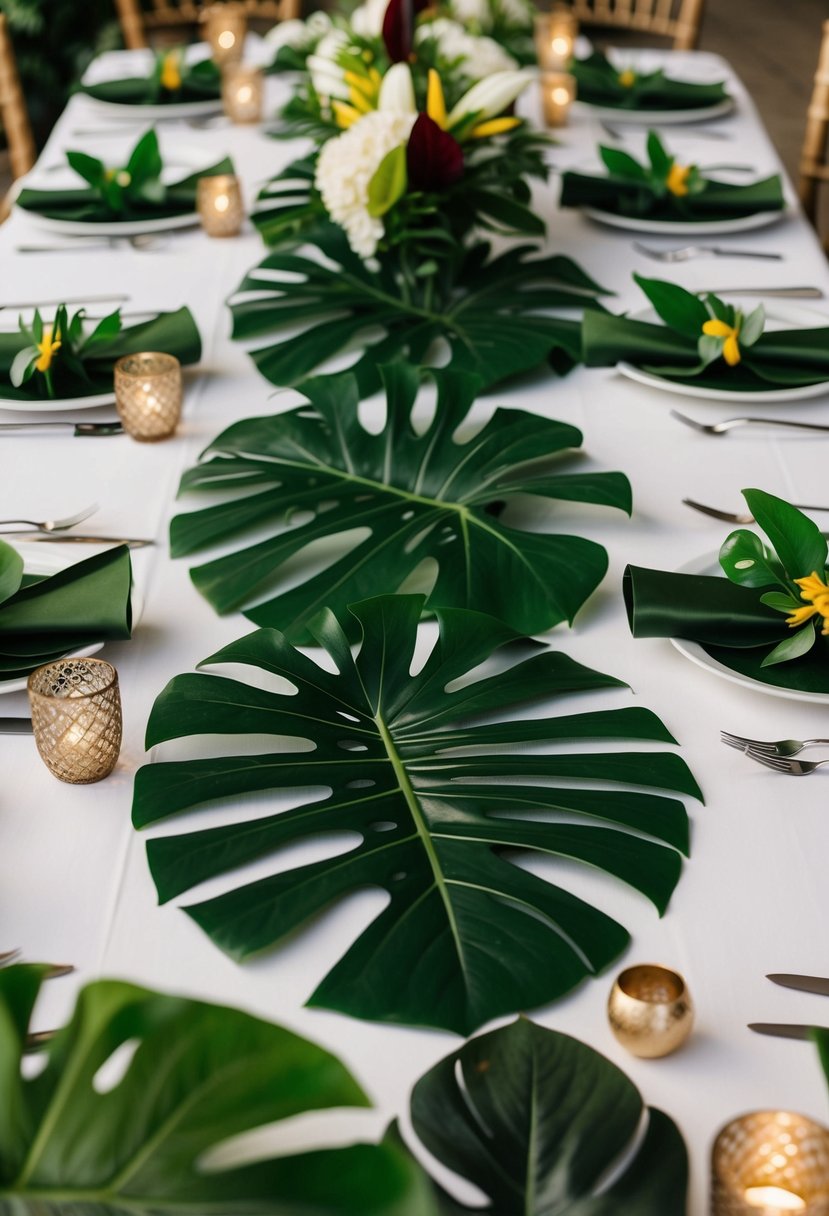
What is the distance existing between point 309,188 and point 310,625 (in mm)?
1219

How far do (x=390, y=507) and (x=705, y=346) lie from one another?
0.45 m

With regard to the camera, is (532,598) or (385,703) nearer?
(385,703)

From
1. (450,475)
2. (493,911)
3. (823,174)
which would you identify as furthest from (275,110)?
(493,911)

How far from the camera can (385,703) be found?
1.00 metres

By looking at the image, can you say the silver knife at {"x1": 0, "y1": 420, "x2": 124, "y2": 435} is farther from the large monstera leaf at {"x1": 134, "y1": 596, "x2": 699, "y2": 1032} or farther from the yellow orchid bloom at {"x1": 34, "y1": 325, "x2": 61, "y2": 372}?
the large monstera leaf at {"x1": 134, "y1": 596, "x2": 699, "y2": 1032}

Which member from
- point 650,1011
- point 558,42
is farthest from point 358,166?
point 558,42

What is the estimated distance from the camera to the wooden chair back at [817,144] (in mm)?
2613

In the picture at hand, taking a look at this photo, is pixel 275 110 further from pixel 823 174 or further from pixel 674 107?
pixel 823 174

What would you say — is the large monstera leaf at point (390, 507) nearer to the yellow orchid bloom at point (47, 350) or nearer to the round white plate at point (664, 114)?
the yellow orchid bloom at point (47, 350)

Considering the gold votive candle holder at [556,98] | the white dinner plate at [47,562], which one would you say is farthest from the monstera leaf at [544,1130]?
the gold votive candle holder at [556,98]

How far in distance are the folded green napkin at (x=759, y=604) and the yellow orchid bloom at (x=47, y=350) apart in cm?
74

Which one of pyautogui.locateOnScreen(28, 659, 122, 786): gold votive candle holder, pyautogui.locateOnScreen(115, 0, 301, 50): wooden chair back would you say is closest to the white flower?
pyautogui.locateOnScreen(28, 659, 122, 786): gold votive candle holder

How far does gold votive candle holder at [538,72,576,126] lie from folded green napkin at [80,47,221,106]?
2.19 ft

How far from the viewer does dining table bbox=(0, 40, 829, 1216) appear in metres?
0.72
